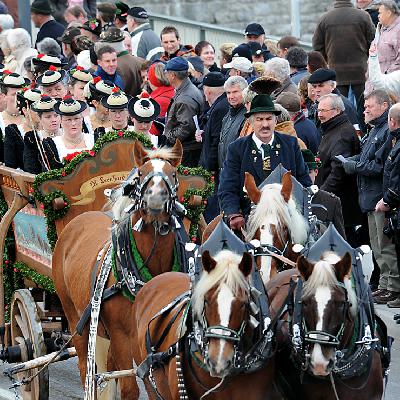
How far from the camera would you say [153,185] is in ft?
28.0

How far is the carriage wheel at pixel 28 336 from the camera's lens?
9.98 m

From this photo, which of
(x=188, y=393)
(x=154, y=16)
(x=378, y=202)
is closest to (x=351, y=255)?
(x=188, y=393)

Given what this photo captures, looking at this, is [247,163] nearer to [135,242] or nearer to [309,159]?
[309,159]

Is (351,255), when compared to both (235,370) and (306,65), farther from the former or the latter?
(306,65)

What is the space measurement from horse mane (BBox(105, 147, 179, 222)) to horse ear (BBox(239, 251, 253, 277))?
2025 millimetres

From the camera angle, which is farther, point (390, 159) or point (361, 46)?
point (361, 46)

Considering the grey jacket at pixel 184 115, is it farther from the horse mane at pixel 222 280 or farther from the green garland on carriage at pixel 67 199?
the horse mane at pixel 222 280

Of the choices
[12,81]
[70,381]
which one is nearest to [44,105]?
[12,81]

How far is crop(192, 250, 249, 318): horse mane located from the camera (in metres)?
6.84

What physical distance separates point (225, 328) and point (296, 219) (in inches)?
80.8

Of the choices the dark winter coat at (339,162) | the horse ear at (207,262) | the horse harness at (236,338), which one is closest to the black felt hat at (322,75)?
the dark winter coat at (339,162)

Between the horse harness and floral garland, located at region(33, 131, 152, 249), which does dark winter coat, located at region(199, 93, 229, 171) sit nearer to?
floral garland, located at region(33, 131, 152, 249)

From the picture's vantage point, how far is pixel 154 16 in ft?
77.6

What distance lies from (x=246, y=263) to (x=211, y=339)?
1.57 ft
